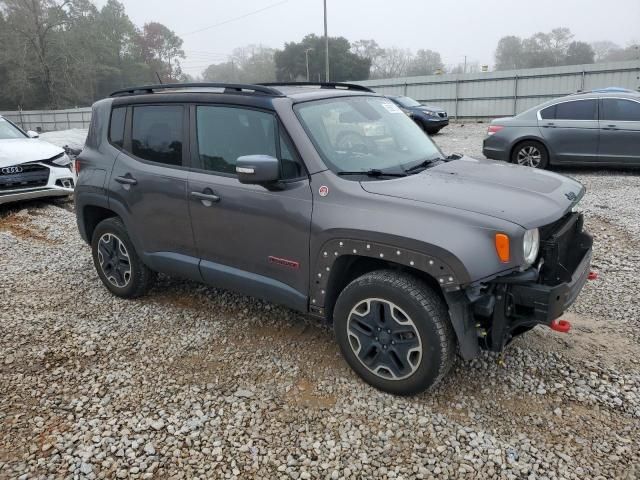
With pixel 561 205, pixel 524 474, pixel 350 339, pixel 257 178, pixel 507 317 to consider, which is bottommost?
pixel 524 474

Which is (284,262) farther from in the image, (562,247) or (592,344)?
(592,344)

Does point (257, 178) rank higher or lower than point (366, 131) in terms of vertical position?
lower

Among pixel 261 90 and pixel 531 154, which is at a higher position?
pixel 261 90

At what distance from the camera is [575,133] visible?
9.54m

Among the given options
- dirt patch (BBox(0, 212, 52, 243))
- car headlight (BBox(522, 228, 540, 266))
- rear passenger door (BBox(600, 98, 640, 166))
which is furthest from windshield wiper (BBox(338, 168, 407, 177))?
rear passenger door (BBox(600, 98, 640, 166))

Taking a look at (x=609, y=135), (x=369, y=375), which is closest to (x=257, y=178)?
(x=369, y=375)

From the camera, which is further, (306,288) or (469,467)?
(306,288)

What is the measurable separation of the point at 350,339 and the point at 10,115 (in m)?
43.1

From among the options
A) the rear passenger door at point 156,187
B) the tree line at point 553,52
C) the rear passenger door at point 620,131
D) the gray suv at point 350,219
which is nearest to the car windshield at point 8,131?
the gray suv at point 350,219

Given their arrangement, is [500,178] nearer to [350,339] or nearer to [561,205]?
[561,205]

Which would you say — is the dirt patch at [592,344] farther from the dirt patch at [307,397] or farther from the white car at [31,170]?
the white car at [31,170]

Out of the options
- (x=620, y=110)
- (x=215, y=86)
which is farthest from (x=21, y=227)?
(x=620, y=110)

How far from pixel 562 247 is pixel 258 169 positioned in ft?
6.54

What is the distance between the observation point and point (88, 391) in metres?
3.39
